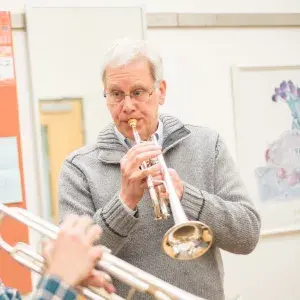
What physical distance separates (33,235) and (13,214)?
1.09m

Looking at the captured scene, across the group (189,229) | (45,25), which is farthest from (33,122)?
(189,229)

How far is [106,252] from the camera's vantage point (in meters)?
1.15

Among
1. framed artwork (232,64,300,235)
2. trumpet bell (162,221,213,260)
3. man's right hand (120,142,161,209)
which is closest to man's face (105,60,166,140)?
man's right hand (120,142,161,209)

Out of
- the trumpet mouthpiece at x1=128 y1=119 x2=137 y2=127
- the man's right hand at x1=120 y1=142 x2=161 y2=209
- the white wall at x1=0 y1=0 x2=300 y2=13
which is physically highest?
the white wall at x1=0 y1=0 x2=300 y2=13

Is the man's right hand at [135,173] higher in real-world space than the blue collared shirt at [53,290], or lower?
higher

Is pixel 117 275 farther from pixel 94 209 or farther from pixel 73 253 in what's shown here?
A: pixel 94 209

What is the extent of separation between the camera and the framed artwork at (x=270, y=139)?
2.82 m

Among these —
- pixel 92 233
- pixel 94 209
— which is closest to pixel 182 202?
pixel 94 209

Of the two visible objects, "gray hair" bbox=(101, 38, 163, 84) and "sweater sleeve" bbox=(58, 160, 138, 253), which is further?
"gray hair" bbox=(101, 38, 163, 84)

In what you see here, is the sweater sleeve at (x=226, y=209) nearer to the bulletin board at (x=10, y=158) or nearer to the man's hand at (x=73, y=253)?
the man's hand at (x=73, y=253)

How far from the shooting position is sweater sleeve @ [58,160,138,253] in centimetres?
134

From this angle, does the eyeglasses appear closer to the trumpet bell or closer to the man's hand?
the trumpet bell

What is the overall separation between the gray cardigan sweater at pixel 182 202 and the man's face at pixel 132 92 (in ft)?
0.29

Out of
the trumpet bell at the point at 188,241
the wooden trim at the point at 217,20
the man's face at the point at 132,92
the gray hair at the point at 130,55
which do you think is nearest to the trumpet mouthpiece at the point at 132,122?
the man's face at the point at 132,92
